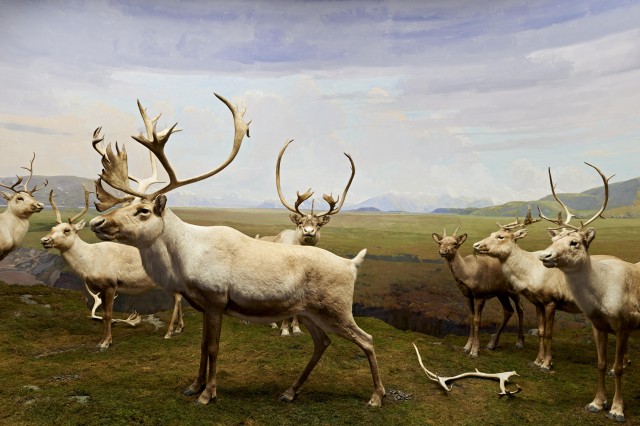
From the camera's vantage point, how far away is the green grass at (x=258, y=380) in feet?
15.6

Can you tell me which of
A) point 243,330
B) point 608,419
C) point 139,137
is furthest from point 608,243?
point 139,137

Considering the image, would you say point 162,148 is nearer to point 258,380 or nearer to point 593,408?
point 258,380

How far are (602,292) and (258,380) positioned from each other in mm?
4337

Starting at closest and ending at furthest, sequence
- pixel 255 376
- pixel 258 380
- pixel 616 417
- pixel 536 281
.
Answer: pixel 616 417 → pixel 258 380 → pixel 255 376 → pixel 536 281

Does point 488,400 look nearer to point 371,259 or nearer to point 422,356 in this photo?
point 422,356

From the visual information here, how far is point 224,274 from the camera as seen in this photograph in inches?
191

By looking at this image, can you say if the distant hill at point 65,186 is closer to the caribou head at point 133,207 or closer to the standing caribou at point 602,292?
the caribou head at point 133,207

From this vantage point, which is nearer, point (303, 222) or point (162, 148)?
point (162, 148)

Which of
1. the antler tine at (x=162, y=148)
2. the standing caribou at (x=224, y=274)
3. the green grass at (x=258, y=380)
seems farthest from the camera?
the antler tine at (x=162, y=148)

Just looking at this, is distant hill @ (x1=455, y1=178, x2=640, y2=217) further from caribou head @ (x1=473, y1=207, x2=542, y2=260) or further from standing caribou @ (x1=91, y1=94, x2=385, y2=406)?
standing caribou @ (x1=91, y1=94, x2=385, y2=406)

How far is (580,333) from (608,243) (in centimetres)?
690

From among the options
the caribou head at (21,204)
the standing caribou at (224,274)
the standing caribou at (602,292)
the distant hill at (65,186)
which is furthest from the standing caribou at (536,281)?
the distant hill at (65,186)

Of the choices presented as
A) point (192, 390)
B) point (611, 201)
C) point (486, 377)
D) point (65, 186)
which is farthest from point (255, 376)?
point (611, 201)

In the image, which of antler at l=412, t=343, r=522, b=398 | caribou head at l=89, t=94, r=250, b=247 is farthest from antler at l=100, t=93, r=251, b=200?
antler at l=412, t=343, r=522, b=398
